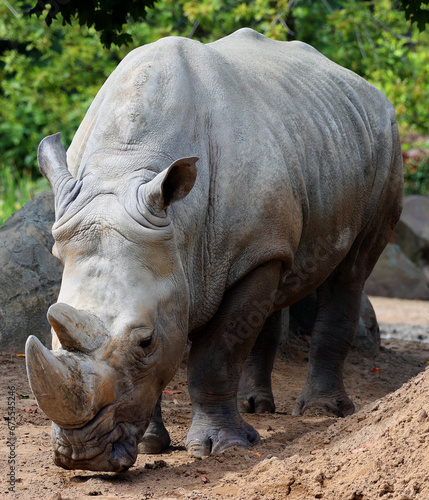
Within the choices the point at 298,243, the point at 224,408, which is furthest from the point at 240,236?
the point at 224,408

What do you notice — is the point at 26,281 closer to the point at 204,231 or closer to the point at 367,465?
the point at 204,231

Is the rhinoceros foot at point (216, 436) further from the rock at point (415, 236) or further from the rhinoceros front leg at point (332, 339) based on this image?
the rock at point (415, 236)

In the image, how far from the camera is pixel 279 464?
3.88 metres

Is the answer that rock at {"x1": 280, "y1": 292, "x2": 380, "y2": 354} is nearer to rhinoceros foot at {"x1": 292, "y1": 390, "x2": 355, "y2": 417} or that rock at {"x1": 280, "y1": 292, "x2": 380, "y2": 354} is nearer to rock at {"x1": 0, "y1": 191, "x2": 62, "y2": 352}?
rhinoceros foot at {"x1": 292, "y1": 390, "x2": 355, "y2": 417}

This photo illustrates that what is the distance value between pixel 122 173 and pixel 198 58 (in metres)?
1.13

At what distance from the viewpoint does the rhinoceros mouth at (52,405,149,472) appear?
3.77 meters

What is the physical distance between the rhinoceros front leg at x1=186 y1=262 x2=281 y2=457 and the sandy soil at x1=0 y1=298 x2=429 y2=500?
0.66 feet

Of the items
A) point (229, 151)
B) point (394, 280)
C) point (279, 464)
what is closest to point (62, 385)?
point (279, 464)

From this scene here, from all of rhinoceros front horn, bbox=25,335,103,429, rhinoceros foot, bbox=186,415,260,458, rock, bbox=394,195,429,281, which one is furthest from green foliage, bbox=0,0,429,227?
rhinoceros front horn, bbox=25,335,103,429

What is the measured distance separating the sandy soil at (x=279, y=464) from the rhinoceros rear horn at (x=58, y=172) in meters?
1.35

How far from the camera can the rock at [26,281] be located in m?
6.77

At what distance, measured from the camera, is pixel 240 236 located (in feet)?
15.4

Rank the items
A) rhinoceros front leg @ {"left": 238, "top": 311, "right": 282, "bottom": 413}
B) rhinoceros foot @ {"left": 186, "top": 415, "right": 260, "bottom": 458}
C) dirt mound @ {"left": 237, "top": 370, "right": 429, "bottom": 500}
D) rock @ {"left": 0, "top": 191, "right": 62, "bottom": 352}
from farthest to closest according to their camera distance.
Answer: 1. rock @ {"left": 0, "top": 191, "right": 62, "bottom": 352}
2. rhinoceros front leg @ {"left": 238, "top": 311, "right": 282, "bottom": 413}
3. rhinoceros foot @ {"left": 186, "top": 415, "right": 260, "bottom": 458}
4. dirt mound @ {"left": 237, "top": 370, "right": 429, "bottom": 500}

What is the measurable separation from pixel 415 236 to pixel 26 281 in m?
10.4
